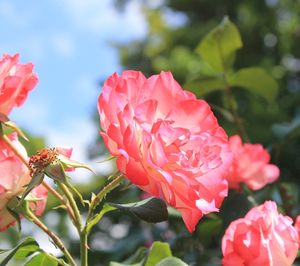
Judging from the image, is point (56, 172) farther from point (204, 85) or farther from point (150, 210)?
point (204, 85)

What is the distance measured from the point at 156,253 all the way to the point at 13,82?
1.26 feet

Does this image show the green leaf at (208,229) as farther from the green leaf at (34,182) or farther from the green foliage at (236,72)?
the green leaf at (34,182)

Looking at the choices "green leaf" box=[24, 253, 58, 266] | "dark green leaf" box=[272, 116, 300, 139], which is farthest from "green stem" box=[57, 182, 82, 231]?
A: "dark green leaf" box=[272, 116, 300, 139]

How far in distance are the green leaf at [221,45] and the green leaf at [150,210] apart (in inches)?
33.5

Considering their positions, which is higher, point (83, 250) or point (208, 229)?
point (83, 250)

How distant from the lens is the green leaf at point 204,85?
1752mm

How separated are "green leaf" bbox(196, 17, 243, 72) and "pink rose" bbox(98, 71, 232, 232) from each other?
81 cm

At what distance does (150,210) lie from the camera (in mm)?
819

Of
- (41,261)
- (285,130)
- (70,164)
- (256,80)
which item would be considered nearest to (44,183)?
(70,164)

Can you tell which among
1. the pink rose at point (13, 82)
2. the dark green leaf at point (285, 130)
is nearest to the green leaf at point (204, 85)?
the dark green leaf at point (285, 130)

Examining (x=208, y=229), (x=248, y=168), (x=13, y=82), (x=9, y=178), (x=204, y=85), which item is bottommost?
(x=208, y=229)

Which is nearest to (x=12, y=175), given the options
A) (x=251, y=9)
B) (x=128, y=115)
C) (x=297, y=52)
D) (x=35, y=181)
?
(x=35, y=181)

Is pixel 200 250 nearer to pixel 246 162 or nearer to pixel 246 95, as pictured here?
pixel 246 162

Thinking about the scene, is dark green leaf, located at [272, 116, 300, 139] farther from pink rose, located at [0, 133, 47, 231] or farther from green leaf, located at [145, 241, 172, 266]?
pink rose, located at [0, 133, 47, 231]
